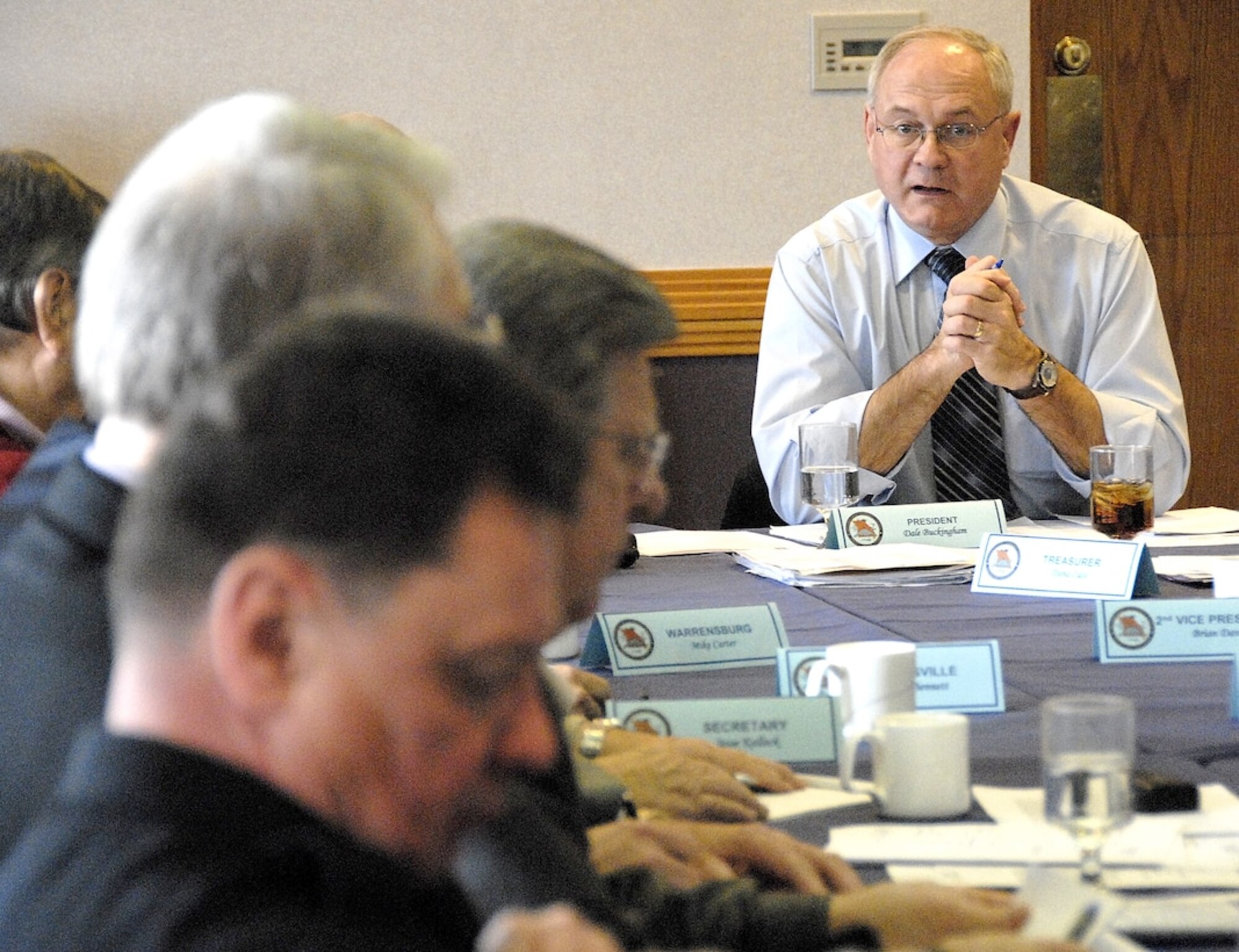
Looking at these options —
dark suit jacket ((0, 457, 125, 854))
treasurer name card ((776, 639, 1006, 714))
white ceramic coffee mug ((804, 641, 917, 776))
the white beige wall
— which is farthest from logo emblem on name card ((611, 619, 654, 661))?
the white beige wall

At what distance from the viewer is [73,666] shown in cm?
104

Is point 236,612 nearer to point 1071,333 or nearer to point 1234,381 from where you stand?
point 1071,333

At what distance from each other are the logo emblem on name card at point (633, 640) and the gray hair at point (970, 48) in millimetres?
1938

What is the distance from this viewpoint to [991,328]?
9.98 feet

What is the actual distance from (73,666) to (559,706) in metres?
0.38

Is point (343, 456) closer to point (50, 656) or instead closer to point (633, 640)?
point (50, 656)

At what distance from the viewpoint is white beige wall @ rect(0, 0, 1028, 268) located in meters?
4.37

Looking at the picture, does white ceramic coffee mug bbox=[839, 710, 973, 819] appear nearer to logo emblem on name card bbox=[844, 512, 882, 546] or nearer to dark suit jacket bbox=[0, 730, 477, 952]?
dark suit jacket bbox=[0, 730, 477, 952]

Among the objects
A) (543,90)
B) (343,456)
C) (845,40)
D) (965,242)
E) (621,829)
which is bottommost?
(621,829)

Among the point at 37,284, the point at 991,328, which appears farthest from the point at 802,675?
the point at 991,328

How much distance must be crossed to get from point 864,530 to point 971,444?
755 millimetres

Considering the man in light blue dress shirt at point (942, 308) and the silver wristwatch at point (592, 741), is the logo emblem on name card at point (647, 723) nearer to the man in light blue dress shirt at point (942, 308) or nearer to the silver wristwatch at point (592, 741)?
the silver wristwatch at point (592, 741)

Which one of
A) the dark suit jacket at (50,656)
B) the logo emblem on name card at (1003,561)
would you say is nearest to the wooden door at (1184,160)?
the logo emblem on name card at (1003,561)

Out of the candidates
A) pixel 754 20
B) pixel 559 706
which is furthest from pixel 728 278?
pixel 559 706
